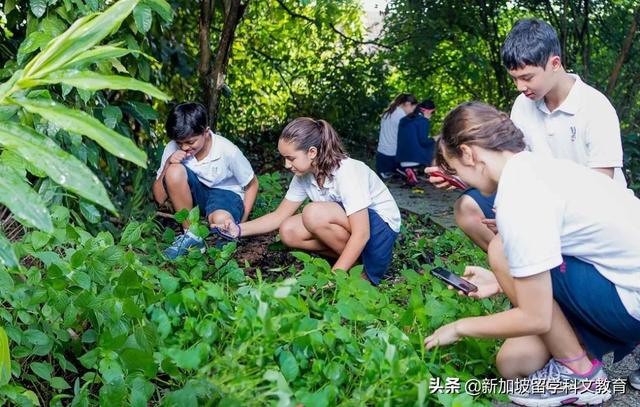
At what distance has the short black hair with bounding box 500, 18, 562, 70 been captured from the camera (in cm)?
292

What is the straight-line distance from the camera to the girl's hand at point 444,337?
238 centimetres

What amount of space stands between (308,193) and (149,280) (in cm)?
125

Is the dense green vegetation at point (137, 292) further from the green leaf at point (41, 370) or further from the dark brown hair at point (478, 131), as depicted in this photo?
the dark brown hair at point (478, 131)

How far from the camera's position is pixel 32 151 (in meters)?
1.29

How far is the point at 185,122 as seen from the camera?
409 centimetres

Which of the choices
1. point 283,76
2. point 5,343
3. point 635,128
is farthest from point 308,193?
point 283,76

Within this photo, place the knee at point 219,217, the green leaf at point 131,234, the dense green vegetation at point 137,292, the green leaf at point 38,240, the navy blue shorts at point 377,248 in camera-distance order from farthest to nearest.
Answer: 1. the knee at point 219,217
2. the navy blue shorts at point 377,248
3. the green leaf at point 131,234
4. the green leaf at point 38,240
5. the dense green vegetation at point 137,292

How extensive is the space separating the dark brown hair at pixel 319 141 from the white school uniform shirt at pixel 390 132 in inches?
141

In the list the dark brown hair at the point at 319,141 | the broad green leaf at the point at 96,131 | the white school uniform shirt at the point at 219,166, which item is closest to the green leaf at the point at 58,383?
the broad green leaf at the point at 96,131

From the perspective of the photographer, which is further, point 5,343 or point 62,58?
point 5,343

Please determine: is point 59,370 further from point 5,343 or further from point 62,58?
point 62,58

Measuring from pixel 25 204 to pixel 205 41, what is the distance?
3717 mm

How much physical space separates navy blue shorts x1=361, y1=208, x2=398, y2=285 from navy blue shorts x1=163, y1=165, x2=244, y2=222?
80 centimetres

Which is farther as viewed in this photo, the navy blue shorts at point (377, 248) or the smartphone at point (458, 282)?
the navy blue shorts at point (377, 248)
